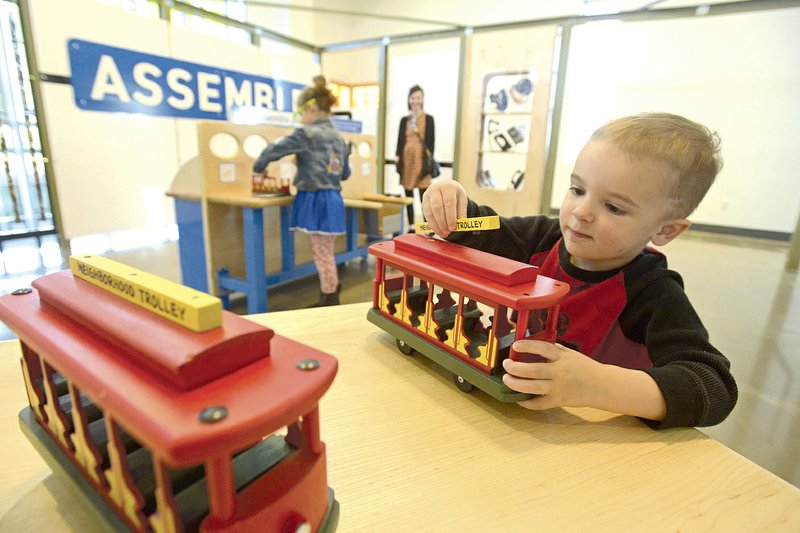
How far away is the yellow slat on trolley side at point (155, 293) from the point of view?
0.91ft

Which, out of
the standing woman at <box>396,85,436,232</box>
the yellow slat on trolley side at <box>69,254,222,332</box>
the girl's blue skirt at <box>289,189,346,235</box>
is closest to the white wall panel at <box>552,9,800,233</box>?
the standing woman at <box>396,85,436,232</box>

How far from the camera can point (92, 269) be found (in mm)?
371

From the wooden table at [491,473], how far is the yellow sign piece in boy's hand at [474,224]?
0.69 ft

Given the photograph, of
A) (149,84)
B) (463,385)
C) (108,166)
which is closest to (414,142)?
(149,84)

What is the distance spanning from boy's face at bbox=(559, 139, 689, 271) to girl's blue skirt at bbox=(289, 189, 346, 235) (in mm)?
1579

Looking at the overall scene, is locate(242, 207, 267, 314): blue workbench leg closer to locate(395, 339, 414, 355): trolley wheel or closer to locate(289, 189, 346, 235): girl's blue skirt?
locate(289, 189, 346, 235): girl's blue skirt

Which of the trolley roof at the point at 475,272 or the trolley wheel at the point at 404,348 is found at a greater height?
the trolley roof at the point at 475,272

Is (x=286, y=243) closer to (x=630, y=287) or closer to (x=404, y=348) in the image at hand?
(x=404, y=348)

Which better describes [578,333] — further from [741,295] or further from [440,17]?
[440,17]

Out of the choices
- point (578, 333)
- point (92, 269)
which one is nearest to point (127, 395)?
point (92, 269)

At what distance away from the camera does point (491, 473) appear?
41 centimetres

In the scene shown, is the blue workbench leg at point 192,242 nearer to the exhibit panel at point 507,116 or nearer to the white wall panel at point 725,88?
the exhibit panel at point 507,116

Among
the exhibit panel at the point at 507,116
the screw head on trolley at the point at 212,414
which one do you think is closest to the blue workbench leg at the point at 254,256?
the screw head on trolley at the point at 212,414

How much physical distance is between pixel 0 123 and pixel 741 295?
A: 4.33 meters
